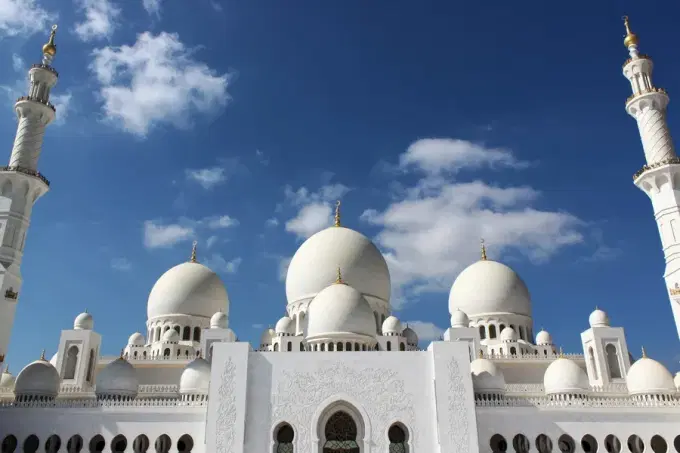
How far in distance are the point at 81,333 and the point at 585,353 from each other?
21.5 m

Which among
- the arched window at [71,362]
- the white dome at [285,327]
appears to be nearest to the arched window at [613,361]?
the white dome at [285,327]

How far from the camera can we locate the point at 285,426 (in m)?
16.2

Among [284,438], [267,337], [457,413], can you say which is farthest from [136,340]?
[457,413]

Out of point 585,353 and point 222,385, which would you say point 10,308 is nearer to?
point 222,385

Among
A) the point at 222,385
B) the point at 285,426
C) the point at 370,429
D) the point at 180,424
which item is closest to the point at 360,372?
the point at 370,429

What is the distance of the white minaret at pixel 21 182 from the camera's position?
18.9 meters

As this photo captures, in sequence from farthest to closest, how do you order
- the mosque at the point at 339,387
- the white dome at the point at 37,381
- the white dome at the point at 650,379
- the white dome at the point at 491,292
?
the white dome at the point at 491,292, the white dome at the point at 37,381, the white dome at the point at 650,379, the mosque at the point at 339,387

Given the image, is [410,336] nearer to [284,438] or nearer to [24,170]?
[284,438]

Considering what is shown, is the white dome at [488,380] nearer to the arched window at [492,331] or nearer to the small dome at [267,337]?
the arched window at [492,331]

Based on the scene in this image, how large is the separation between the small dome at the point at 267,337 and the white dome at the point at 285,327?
1.47 m

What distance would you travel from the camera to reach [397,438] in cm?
1602

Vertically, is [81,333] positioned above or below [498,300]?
below

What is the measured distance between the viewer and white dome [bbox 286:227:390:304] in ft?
79.3

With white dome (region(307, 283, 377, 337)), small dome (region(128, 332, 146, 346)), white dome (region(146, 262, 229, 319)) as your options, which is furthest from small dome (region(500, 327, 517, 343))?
small dome (region(128, 332, 146, 346))
